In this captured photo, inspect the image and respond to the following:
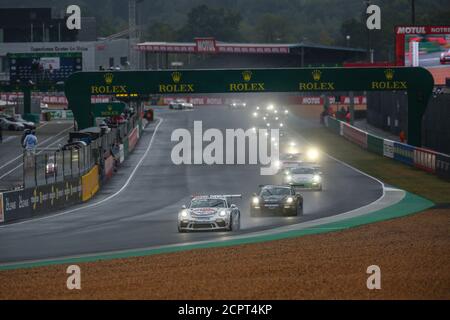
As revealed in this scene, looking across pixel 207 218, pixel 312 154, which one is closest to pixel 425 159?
pixel 312 154

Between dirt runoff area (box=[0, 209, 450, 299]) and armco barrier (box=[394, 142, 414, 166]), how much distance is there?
2895 centimetres

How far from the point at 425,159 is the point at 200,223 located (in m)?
25.2

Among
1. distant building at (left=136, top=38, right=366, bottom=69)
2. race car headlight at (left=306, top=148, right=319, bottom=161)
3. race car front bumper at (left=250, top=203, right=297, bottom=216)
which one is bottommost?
race car front bumper at (left=250, top=203, right=297, bottom=216)

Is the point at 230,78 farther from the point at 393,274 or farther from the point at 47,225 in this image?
the point at 393,274

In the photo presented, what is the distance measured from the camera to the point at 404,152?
197 feet

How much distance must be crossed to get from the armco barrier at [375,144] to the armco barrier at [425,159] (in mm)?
10160

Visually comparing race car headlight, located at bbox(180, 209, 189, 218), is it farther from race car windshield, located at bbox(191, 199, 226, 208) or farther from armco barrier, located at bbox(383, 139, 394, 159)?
armco barrier, located at bbox(383, 139, 394, 159)

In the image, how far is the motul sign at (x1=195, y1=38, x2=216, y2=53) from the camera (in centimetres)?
13325

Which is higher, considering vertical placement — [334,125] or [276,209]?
[334,125]

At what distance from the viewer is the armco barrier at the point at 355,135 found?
74.2 m

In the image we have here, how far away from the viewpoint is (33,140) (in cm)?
4359

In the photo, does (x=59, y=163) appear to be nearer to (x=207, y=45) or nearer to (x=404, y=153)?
(x=404, y=153)

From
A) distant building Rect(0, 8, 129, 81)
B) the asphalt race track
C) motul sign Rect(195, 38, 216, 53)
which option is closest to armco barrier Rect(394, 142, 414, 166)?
the asphalt race track

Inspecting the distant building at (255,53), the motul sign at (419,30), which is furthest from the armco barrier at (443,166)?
the distant building at (255,53)
